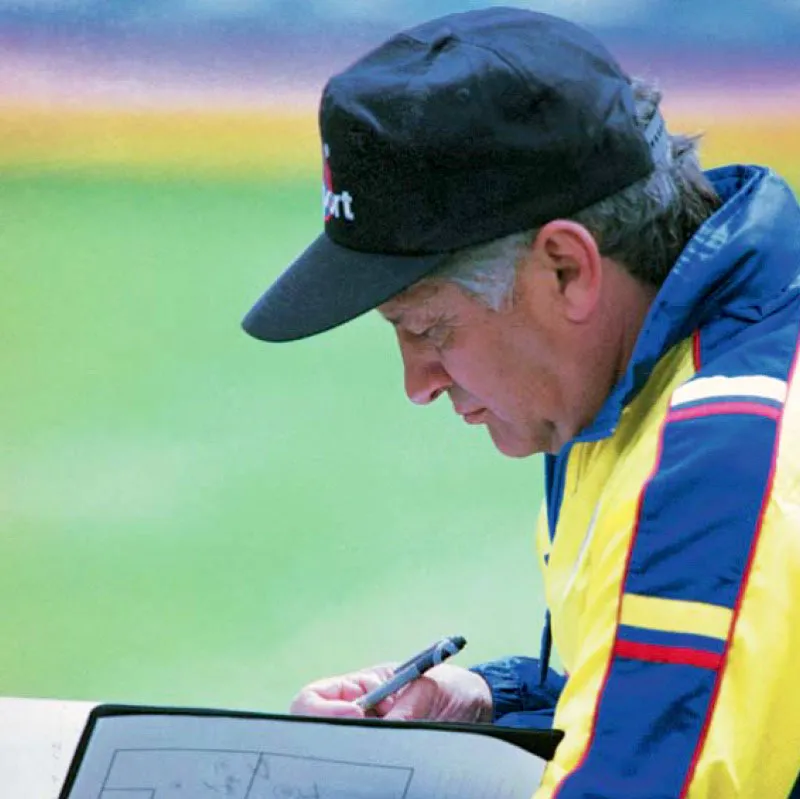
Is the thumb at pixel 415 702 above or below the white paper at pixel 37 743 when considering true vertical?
above

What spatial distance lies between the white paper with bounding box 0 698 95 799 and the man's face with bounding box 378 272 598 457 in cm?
81

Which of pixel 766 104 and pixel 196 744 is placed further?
pixel 766 104

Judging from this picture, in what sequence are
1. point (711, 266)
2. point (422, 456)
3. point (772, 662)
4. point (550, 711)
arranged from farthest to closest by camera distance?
point (422, 456) < point (550, 711) < point (711, 266) < point (772, 662)

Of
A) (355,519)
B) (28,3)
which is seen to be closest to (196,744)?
(355,519)

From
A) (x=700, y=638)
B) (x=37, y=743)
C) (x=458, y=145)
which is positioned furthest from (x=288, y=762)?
(x=37, y=743)

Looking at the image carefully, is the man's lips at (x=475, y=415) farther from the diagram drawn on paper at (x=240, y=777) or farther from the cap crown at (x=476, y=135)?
the diagram drawn on paper at (x=240, y=777)

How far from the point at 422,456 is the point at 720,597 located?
53.0 inches

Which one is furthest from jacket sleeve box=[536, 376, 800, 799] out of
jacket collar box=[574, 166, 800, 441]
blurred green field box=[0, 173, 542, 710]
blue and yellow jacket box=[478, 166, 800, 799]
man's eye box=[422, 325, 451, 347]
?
blurred green field box=[0, 173, 542, 710]

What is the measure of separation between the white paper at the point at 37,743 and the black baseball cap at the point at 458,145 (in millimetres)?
910

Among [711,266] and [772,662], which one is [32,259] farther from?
[772,662]

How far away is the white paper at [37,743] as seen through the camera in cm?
184

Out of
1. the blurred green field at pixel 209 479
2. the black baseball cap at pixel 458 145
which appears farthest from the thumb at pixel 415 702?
the blurred green field at pixel 209 479

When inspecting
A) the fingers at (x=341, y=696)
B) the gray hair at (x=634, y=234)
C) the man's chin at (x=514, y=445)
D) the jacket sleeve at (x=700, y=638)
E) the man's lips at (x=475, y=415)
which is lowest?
the fingers at (x=341, y=696)

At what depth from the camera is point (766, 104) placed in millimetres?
2148
